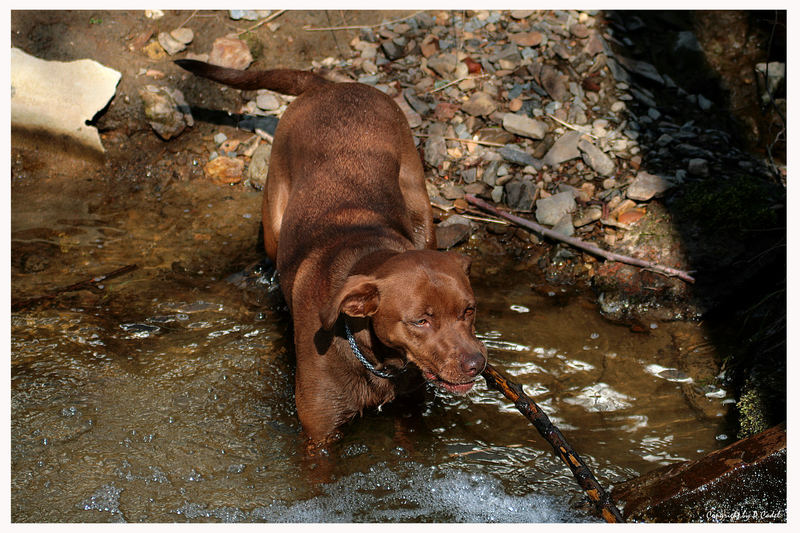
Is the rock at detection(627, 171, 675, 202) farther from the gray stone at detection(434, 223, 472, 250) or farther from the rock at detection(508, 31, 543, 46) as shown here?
the rock at detection(508, 31, 543, 46)

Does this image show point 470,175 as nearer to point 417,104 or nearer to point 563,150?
point 563,150

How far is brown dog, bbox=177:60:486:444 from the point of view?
335cm

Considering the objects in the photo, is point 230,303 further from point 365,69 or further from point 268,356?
point 365,69

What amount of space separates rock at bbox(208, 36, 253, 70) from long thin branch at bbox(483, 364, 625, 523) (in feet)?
15.5

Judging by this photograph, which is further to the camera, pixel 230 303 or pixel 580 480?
pixel 230 303

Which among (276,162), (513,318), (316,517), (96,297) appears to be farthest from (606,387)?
(96,297)

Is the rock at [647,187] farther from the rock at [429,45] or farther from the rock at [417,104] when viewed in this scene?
the rock at [429,45]

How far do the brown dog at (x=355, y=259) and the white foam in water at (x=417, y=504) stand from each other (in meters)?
0.35

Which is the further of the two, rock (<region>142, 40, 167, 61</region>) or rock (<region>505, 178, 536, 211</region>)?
rock (<region>142, 40, 167, 61</region>)

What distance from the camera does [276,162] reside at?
5.11 m

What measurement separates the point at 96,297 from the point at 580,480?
3.86m

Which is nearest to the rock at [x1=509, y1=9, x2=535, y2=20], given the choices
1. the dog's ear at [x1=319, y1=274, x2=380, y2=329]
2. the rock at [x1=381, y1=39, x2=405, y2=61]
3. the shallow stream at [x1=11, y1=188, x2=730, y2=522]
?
the rock at [x1=381, y1=39, x2=405, y2=61]

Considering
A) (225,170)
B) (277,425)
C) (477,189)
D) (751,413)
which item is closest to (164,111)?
(225,170)

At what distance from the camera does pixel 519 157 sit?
6.41 metres
